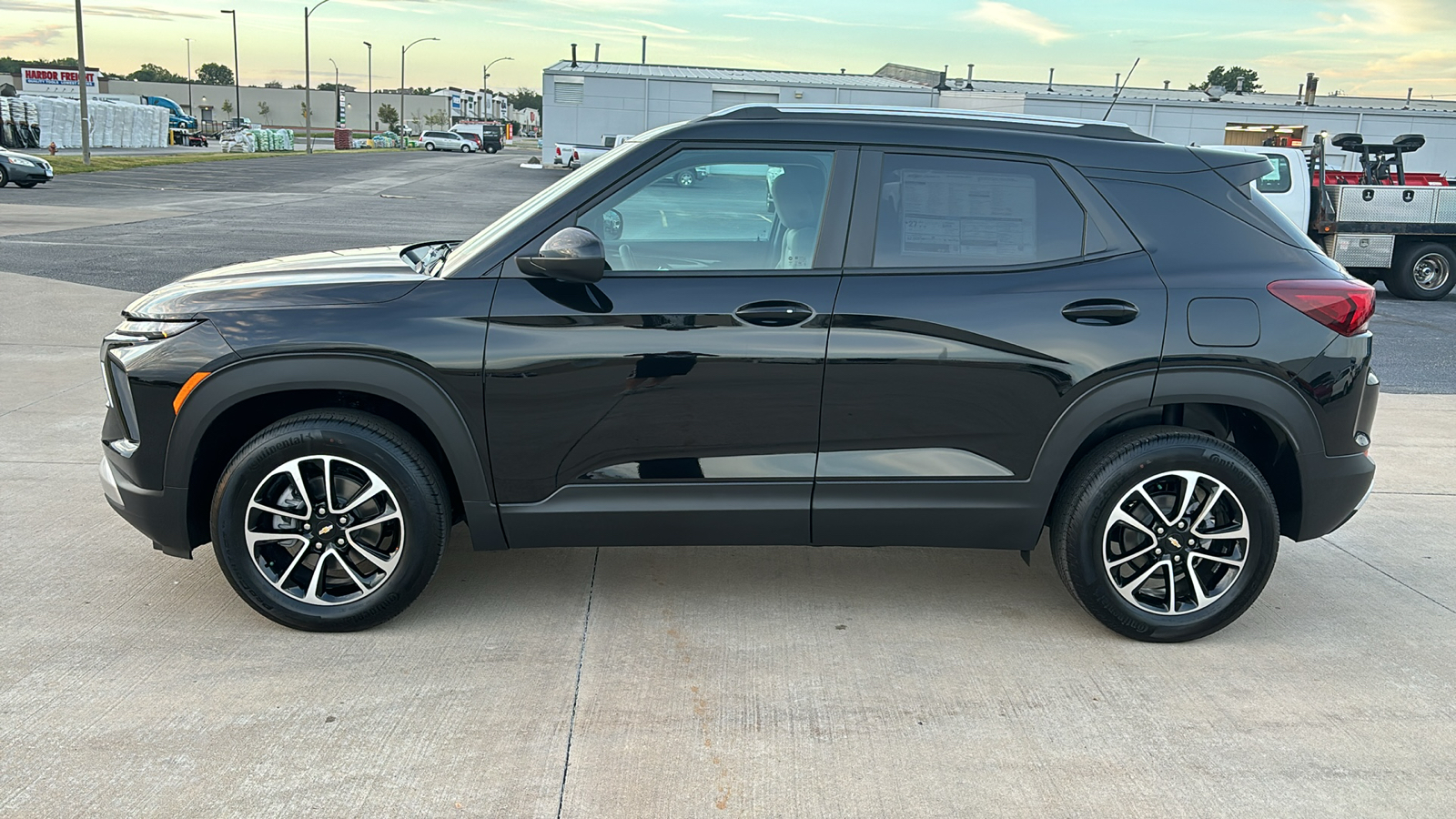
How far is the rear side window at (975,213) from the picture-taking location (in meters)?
3.80

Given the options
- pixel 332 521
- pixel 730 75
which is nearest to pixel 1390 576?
pixel 332 521

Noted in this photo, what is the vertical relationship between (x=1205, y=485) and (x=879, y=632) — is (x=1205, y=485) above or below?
above

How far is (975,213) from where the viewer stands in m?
3.85

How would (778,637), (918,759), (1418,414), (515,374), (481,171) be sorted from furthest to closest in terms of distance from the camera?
(481,171)
(1418,414)
(778,637)
(515,374)
(918,759)

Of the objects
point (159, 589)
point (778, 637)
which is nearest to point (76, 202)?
point (159, 589)

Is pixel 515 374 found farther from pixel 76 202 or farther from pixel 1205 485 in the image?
pixel 76 202

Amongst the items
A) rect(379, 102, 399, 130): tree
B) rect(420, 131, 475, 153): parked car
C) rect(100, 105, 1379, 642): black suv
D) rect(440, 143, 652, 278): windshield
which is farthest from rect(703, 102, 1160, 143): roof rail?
rect(379, 102, 399, 130): tree

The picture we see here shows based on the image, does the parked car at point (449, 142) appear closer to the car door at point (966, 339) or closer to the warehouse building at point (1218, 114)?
the warehouse building at point (1218, 114)

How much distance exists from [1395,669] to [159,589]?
438cm

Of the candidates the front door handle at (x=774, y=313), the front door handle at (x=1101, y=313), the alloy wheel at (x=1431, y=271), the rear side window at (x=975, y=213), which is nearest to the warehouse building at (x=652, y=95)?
the alloy wheel at (x=1431, y=271)

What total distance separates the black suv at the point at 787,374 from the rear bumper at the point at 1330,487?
0.4 inches

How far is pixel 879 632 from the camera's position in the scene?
4.01 metres

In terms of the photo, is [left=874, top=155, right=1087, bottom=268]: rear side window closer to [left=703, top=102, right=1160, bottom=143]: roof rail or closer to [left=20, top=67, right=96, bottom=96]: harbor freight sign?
[left=703, top=102, right=1160, bottom=143]: roof rail

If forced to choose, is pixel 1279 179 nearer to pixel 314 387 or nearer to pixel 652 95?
pixel 314 387
